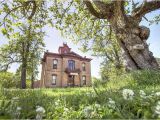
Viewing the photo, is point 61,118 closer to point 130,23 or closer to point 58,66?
point 130,23

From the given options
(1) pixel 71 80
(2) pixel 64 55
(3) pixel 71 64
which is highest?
(2) pixel 64 55

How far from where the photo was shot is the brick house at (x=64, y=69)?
46375 millimetres

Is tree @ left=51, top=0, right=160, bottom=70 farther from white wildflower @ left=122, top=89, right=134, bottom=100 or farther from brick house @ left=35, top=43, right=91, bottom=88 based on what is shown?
brick house @ left=35, top=43, right=91, bottom=88

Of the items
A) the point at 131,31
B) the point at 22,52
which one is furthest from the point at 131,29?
the point at 22,52

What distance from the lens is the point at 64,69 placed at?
158 ft

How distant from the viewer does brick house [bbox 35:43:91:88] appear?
46.4 meters

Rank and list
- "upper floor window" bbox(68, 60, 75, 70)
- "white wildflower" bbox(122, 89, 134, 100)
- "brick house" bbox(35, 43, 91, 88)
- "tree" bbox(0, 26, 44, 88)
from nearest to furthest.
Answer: "white wildflower" bbox(122, 89, 134, 100), "tree" bbox(0, 26, 44, 88), "brick house" bbox(35, 43, 91, 88), "upper floor window" bbox(68, 60, 75, 70)

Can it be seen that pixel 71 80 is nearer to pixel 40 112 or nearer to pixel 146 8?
pixel 146 8

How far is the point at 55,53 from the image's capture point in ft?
157

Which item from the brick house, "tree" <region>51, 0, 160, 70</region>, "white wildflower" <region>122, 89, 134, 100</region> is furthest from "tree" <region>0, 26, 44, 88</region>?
"white wildflower" <region>122, 89, 134, 100</region>

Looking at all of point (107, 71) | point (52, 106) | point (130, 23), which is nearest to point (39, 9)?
point (130, 23)

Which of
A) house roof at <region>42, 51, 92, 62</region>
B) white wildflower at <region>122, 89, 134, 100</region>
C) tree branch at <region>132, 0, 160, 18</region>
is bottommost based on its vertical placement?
white wildflower at <region>122, 89, 134, 100</region>

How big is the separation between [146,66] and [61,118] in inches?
373

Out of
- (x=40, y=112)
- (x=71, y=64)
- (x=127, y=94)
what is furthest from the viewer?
(x=71, y=64)
